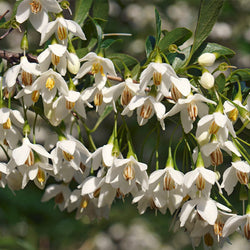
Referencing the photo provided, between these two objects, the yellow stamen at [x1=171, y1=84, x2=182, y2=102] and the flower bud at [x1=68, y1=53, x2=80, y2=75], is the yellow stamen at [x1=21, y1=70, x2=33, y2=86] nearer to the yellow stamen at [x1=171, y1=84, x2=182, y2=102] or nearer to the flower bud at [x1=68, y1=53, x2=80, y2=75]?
the flower bud at [x1=68, y1=53, x2=80, y2=75]

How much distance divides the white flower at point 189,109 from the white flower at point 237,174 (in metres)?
0.17

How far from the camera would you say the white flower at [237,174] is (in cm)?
143

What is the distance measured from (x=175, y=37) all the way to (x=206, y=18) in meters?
0.11

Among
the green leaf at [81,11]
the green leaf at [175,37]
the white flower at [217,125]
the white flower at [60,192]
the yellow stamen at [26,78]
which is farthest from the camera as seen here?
the white flower at [60,192]

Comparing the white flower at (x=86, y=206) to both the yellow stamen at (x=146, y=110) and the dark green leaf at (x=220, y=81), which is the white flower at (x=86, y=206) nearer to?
the yellow stamen at (x=146, y=110)

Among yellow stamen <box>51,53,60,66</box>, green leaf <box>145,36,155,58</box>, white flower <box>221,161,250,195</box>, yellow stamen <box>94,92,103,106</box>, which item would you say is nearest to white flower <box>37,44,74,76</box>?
yellow stamen <box>51,53,60,66</box>

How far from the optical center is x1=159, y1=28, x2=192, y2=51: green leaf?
5.12 feet

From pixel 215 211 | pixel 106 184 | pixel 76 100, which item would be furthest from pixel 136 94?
pixel 215 211

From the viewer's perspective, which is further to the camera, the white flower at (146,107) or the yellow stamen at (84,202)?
the yellow stamen at (84,202)

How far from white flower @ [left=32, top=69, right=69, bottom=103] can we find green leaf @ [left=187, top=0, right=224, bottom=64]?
41cm

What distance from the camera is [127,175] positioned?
144cm

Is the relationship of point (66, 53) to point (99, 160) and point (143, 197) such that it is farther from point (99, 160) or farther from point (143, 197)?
point (143, 197)

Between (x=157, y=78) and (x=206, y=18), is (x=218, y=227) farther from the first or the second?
(x=206, y=18)

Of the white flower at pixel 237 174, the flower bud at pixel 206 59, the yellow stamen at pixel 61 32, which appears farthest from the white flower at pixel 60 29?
the white flower at pixel 237 174
